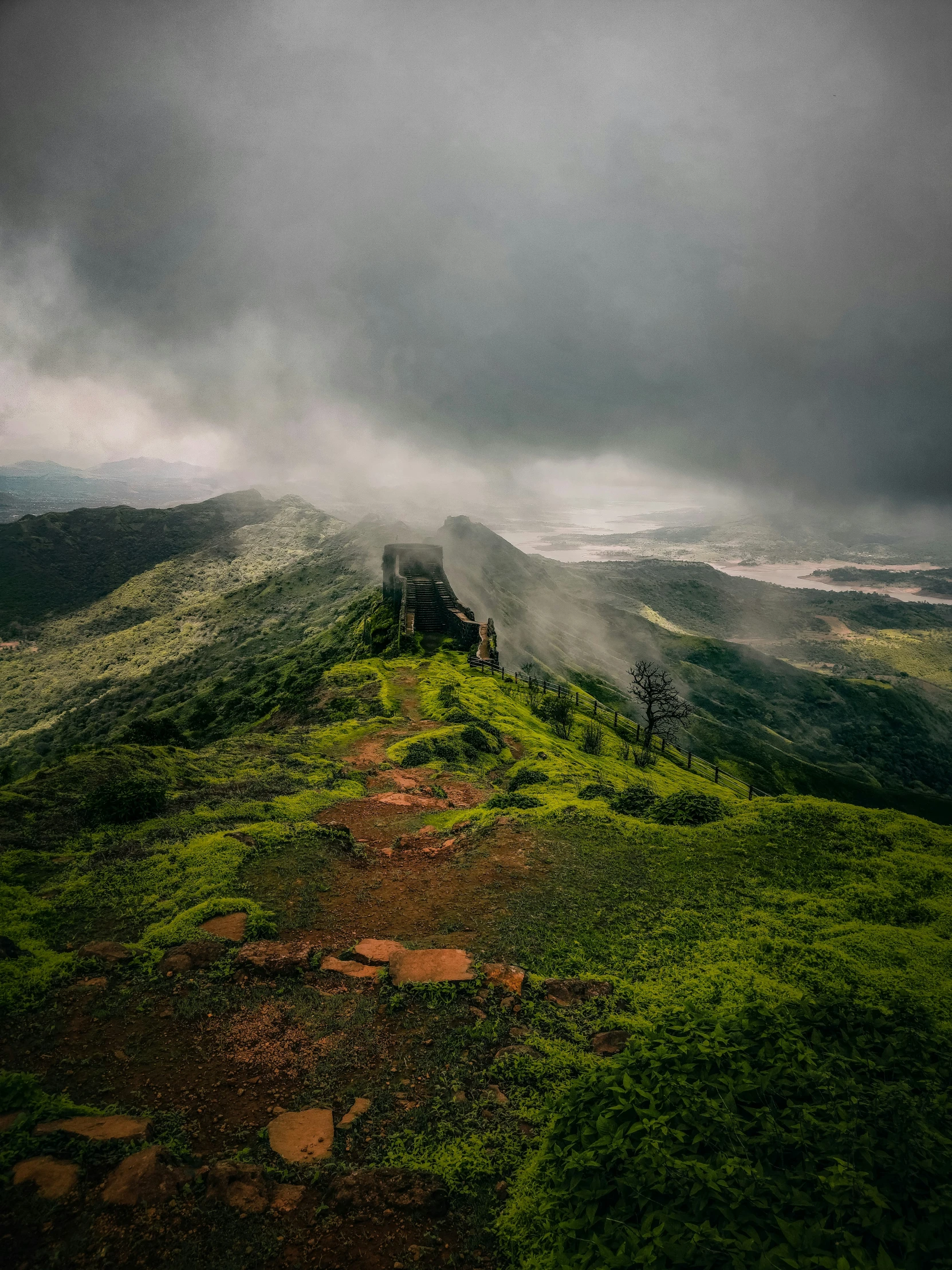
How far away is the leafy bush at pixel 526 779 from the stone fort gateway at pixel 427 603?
21711 mm

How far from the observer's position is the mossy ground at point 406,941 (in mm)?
5109

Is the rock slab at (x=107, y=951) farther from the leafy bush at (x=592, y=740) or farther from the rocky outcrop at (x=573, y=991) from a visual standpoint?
the leafy bush at (x=592, y=740)

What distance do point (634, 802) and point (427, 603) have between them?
36631 millimetres

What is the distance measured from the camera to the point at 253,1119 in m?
5.85

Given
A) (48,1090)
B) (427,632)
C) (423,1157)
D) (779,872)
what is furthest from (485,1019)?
(427,632)

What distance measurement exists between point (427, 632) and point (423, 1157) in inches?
1604

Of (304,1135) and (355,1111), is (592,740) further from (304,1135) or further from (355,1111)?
(304,1135)

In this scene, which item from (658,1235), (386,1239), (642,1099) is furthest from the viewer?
(642,1099)

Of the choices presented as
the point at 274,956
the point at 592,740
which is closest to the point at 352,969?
the point at 274,956

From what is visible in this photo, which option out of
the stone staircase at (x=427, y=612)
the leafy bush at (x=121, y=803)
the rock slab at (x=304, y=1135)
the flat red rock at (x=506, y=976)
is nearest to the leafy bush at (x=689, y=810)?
the flat red rock at (x=506, y=976)

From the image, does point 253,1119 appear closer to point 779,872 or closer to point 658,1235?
point 658,1235

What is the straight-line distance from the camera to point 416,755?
66.2ft

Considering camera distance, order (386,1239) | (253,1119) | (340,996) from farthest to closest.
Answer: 1. (340,996)
2. (253,1119)
3. (386,1239)

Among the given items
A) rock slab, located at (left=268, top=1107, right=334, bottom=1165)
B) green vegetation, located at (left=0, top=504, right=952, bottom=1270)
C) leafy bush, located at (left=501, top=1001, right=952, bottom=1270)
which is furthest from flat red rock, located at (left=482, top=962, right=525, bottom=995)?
rock slab, located at (left=268, top=1107, right=334, bottom=1165)
